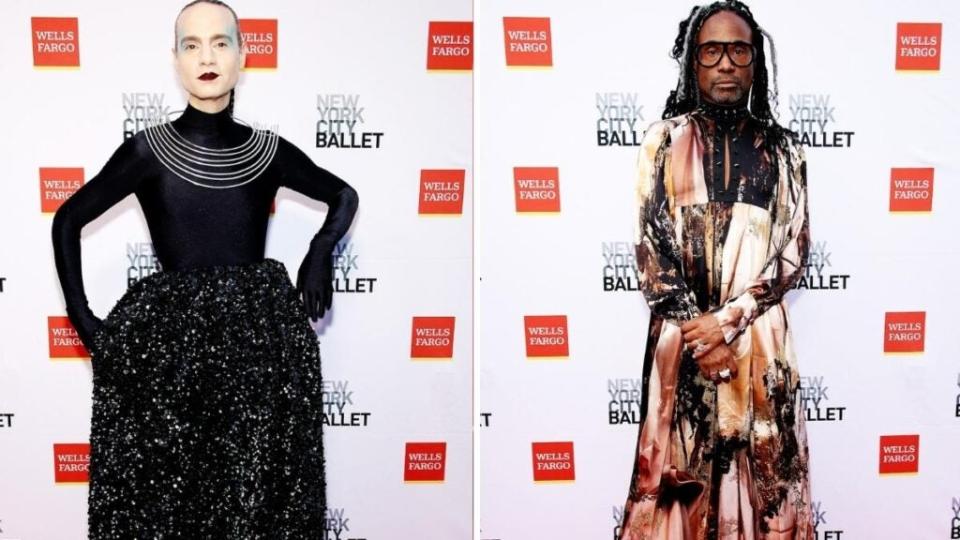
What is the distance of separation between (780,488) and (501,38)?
4.72 feet

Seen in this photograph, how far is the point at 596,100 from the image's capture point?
8.75 feet

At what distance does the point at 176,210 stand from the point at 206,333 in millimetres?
317

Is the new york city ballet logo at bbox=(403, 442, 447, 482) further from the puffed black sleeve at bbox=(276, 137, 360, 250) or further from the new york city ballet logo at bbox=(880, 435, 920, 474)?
the new york city ballet logo at bbox=(880, 435, 920, 474)

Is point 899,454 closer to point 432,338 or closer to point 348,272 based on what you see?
point 432,338

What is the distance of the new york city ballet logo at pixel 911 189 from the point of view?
108 inches

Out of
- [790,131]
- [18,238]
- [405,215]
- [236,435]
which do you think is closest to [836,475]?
[790,131]

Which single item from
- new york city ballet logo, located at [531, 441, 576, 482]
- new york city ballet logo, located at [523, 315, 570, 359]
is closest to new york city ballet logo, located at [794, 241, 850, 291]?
new york city ballet logo, located at [523, 315, 570, 359]

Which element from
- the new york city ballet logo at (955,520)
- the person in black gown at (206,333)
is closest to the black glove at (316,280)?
the person in black gown at (206,333)

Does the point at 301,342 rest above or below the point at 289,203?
below

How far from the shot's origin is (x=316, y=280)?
97.4 inches

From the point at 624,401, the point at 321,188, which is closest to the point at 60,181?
the point at 321,188

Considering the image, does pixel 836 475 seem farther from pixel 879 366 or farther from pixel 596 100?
pixel 596 100

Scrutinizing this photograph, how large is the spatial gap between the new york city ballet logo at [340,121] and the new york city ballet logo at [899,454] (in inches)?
68.2

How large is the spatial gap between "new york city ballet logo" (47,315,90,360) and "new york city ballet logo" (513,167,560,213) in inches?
49.4
